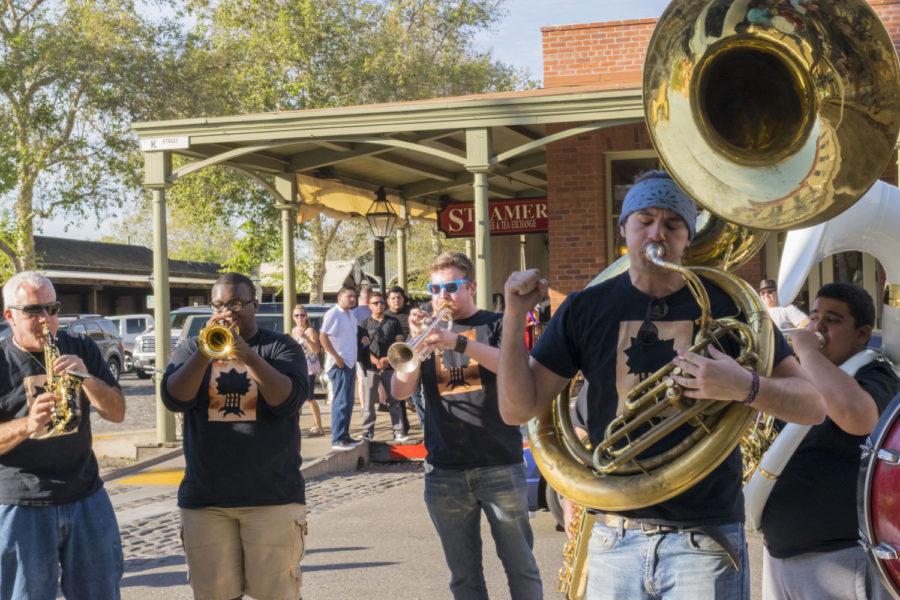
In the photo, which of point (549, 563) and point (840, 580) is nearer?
point (840, 580)

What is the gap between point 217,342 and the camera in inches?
164

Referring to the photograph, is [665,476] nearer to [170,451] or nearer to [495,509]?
[495,509]

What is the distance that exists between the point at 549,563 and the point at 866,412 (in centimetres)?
365

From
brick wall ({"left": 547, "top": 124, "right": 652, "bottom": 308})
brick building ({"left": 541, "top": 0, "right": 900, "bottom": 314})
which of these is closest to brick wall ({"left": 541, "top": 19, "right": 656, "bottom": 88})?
brick building ({"left": 541, "top": 0, "right": 900, "bottom": 314})

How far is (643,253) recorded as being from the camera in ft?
9.84

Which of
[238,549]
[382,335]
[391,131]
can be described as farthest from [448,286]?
[391,131]

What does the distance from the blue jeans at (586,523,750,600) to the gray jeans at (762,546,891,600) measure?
2.50 feet

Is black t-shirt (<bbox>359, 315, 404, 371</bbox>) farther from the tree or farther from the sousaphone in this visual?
the tree

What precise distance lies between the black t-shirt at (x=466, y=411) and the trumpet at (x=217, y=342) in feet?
3.43

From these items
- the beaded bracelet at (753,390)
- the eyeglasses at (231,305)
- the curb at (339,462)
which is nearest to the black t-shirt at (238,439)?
the eyeglasses at (231,305)

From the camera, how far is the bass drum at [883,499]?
3.02m

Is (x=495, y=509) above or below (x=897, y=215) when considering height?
below

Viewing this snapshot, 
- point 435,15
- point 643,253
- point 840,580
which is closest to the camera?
point 643,253

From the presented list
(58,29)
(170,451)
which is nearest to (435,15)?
(58,29)
